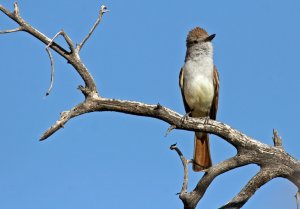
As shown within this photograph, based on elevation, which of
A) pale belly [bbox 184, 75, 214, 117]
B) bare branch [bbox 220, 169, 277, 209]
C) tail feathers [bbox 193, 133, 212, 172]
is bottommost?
bare branch [bbox 220, 169, 277, 209]

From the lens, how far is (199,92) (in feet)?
27.2

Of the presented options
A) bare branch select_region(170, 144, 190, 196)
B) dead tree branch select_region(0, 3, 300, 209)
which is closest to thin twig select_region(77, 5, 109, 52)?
dead tree branch select_region(0, 3, 300, 209)

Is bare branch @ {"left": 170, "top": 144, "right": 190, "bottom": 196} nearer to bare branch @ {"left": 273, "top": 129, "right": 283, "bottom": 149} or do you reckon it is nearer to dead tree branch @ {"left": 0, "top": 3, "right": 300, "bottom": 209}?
dead tree branch @ {"left": 0, "top": 3, "right": 300, "bottom": 209}

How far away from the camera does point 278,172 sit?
268 inches

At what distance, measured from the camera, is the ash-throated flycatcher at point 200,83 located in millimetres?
8320

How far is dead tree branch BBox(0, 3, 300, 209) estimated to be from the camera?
6.32 meters

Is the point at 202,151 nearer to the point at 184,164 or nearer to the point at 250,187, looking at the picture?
the point at 250,187

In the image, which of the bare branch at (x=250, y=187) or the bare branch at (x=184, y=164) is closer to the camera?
the bare branch at (x=184, y=164)

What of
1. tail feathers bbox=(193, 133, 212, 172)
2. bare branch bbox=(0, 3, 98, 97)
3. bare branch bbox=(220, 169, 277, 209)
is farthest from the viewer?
tail feathers bbox=(193, 133, 212, 172)

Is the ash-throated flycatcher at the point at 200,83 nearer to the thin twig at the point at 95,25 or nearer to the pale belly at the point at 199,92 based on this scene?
the pale belly at the point at 199,92

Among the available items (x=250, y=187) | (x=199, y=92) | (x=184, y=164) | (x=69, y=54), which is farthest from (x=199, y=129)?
(x=69, y=54)

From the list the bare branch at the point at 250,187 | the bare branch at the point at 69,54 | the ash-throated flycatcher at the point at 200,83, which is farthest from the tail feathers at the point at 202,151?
the bare branch at the point at 69,54

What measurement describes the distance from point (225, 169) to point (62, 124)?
202cm

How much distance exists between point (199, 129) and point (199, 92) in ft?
4.90
